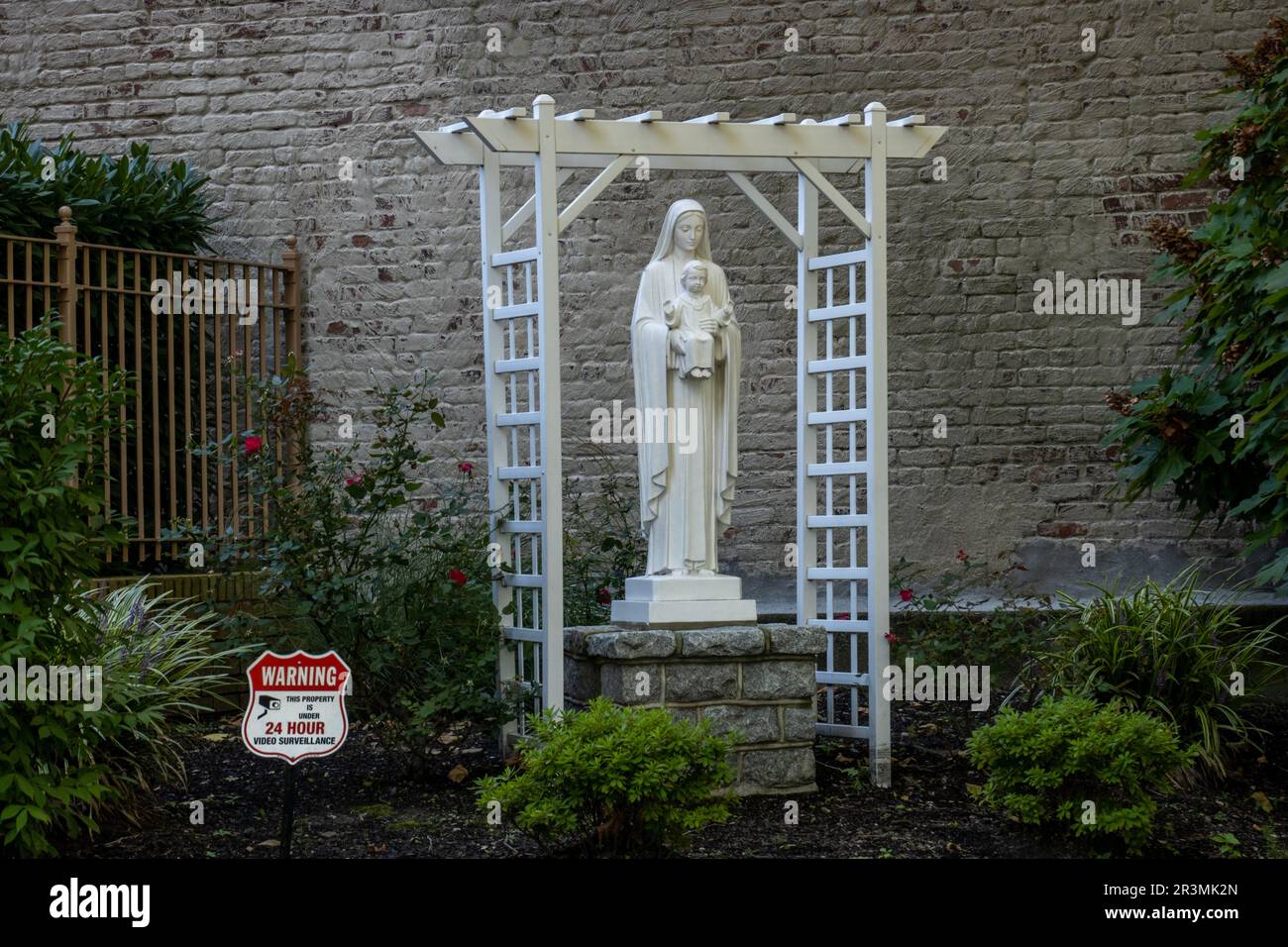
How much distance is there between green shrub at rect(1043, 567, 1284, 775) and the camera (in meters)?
6.77

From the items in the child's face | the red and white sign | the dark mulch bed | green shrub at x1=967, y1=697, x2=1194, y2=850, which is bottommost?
the dark mulch bed

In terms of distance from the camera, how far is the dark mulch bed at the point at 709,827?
554 centimetres

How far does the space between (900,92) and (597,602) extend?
375 cm

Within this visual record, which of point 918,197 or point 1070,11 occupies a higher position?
point 1070,11

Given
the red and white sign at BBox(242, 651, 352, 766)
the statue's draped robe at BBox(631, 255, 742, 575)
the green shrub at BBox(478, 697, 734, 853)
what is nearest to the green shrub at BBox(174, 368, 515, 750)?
the statue's draped robe at BBox(631, 255, 742, 575)

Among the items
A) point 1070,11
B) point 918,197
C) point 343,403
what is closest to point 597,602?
point 343,403

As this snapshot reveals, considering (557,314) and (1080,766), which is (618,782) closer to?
(1080,766)

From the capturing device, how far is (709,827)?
5926mm

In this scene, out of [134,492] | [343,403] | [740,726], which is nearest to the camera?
[740,726]

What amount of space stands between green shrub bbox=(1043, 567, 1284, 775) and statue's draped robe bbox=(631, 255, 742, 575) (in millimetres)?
1756

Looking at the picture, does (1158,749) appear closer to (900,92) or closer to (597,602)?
(597,602)

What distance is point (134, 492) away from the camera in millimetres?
8914

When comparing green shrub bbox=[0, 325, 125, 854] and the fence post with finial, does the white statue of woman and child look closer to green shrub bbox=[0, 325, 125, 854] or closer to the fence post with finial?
green shrub bbox=[0, 325, 125, 854]

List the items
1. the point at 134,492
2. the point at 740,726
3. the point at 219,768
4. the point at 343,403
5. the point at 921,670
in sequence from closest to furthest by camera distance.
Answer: the point at 740,726 < the point at 219,768 < the point at 921,670 < the point at 134,492 < the point at 343,403
